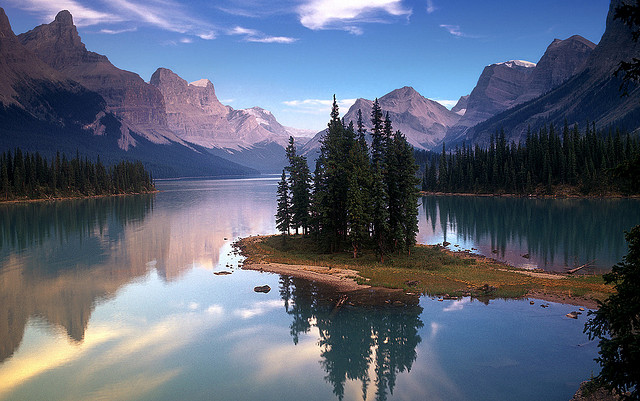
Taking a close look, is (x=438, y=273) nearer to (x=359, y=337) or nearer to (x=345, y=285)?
(x=345, y=285)

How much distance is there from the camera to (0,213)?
134500 millimetres

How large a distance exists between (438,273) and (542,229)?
172 feet

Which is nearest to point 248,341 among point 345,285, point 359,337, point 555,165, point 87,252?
point 359,337

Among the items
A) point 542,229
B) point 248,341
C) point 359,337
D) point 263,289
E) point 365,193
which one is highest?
point 365,193

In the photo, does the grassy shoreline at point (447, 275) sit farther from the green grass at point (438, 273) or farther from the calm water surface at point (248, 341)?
the calm water surface at point (248, 341)

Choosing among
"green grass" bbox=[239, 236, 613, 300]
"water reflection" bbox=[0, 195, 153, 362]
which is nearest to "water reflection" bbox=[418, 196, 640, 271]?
"green grass" bbox=[239, 236, 613, 300]

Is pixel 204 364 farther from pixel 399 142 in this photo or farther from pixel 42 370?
pixel 399 142

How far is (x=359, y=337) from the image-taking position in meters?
34.0

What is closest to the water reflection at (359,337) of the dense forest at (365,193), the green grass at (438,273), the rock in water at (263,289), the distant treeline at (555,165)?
the rock in water at (263,289)

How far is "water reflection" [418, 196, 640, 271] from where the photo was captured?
64.6m

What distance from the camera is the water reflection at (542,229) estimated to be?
64.6m

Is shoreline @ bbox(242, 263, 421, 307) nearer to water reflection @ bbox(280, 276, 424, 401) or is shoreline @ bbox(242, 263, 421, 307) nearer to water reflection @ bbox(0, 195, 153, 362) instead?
water reflection @ bbox(280, 276, 424, 401)

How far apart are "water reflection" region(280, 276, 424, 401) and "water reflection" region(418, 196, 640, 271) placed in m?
31.7

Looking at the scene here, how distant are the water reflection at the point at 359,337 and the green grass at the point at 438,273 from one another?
7.44m
